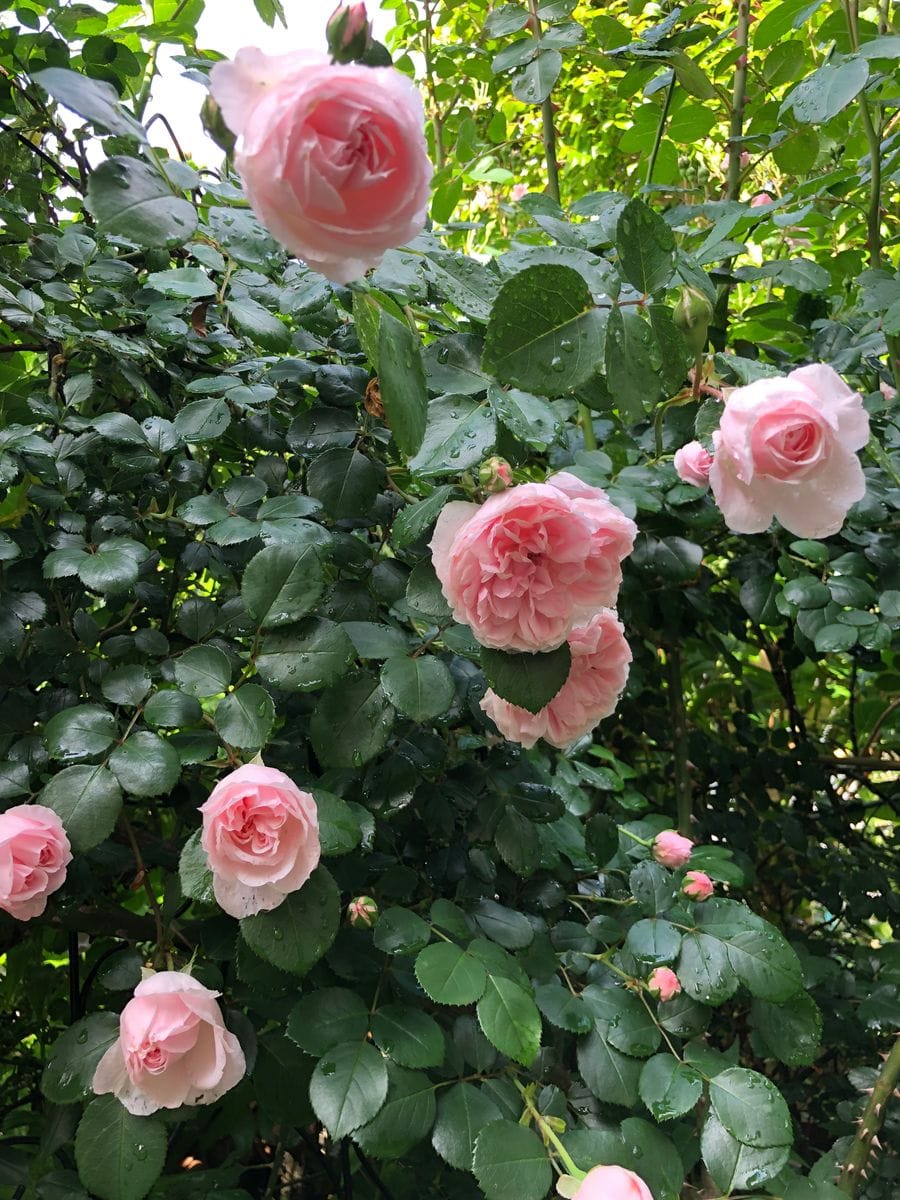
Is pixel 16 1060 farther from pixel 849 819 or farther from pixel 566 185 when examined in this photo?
pixel 566 185

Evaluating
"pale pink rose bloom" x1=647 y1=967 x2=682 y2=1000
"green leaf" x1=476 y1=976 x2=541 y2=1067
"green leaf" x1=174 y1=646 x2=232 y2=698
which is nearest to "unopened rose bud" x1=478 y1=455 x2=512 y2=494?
"green leaf" x1=174 y1=646 x2=232 y2=698

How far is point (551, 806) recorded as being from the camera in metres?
0.71

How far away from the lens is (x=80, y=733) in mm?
595

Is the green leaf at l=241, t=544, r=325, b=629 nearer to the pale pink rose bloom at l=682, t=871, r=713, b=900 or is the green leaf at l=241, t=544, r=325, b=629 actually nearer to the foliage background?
the foliage background

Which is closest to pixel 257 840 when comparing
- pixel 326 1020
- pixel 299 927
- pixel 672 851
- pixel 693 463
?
pixel 299 927

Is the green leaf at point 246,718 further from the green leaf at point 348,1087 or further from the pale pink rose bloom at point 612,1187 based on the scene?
the pale pink rose bloom at point 612,1187

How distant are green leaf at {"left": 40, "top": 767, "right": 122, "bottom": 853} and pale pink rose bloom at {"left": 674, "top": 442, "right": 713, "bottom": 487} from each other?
63 cm

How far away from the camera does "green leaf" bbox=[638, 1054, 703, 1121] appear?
2.07 feet

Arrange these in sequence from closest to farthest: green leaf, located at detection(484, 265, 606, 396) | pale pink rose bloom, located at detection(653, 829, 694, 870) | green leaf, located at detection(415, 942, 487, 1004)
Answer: green leaf, located at detection(484, 265, 606, 396) → green leaf, located at detection(415, 942, 487, 1004) → pale pink rose bloom, located at detection(653, 829, 694, 870)

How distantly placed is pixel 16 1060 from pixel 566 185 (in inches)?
94.7

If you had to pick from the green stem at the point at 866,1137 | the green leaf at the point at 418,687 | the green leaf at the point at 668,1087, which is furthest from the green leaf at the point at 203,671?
the green stem at the point at 866,1137

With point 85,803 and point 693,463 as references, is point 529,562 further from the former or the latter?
point 693,463

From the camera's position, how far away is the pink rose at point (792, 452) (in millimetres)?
489

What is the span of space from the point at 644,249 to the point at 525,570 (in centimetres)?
20
